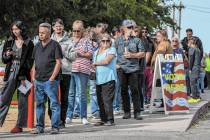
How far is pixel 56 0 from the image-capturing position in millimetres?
35719

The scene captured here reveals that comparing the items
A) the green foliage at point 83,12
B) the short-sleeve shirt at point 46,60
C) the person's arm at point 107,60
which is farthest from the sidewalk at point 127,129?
the green foliage at point 83,12

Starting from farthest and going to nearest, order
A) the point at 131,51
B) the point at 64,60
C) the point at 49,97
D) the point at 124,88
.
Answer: the point at 124,88 < the point at 131,51 < the point at 64,60 < the point at 49,97

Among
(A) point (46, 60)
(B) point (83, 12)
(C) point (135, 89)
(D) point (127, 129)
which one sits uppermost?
(B) point (83, 12)

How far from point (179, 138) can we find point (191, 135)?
646mm

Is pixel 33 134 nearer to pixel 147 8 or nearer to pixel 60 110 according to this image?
pixel 60 110

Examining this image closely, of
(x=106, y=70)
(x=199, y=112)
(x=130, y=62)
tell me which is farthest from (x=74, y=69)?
(x=199, y=112)

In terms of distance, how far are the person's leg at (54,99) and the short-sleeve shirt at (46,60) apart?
0.39 ft

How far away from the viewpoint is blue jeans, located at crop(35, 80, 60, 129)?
11.2m

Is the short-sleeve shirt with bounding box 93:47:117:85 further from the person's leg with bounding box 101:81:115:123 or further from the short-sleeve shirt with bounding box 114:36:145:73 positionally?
the short-sleeve shirt with bounding box 114:36:145:73

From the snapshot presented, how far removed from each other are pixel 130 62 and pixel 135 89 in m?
0.55

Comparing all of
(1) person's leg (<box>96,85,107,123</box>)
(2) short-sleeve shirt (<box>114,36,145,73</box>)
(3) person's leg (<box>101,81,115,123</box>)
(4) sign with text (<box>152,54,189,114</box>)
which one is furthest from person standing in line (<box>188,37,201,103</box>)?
(3) person's leg (<box>101,81,115,123</box>)

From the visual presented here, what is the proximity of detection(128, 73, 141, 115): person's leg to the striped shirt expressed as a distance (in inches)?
41.5

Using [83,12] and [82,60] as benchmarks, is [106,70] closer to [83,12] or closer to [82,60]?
[82,60]

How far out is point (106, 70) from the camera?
12555 mm
